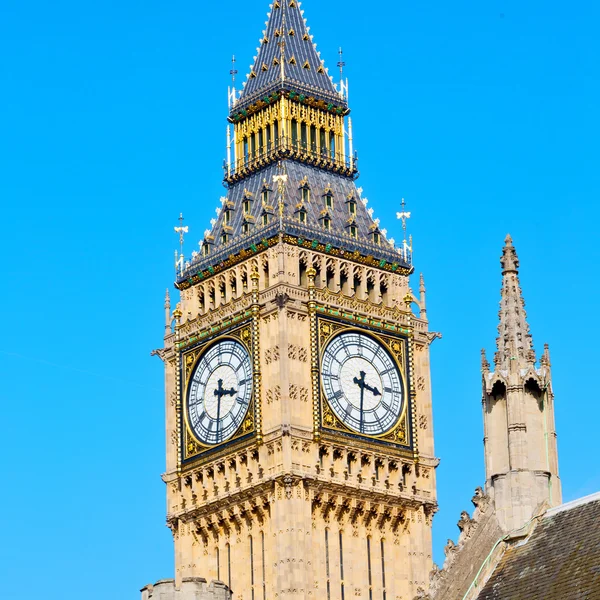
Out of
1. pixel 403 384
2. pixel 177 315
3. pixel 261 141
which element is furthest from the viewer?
pixel 261 141

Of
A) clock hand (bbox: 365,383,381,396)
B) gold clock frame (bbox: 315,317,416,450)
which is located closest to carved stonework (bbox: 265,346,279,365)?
gold clock frame (bbox: 315,317,416,450)

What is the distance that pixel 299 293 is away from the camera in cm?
7712

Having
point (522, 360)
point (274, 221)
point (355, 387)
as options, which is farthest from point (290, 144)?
point (522, 360)

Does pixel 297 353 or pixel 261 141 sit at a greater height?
pixel 261 141

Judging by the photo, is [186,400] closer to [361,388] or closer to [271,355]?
[271,355]

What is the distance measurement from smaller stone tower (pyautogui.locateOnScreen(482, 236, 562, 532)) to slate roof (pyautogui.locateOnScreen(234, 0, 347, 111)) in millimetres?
36858

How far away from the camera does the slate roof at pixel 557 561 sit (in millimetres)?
A: 40438

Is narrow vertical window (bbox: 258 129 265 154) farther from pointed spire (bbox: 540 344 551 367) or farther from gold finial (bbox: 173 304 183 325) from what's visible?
pointed spire (bbox: 540 344 551 367)

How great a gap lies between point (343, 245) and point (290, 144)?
188 inches

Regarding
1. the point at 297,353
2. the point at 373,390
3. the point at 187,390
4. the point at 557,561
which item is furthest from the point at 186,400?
the point at 557,561

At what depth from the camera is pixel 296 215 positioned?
3127 inches

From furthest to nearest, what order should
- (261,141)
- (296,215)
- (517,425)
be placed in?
(261,141), (296,215), (517,425)

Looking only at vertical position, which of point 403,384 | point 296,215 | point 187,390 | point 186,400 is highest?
point 296,215

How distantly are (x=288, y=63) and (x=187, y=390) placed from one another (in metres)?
12.9
